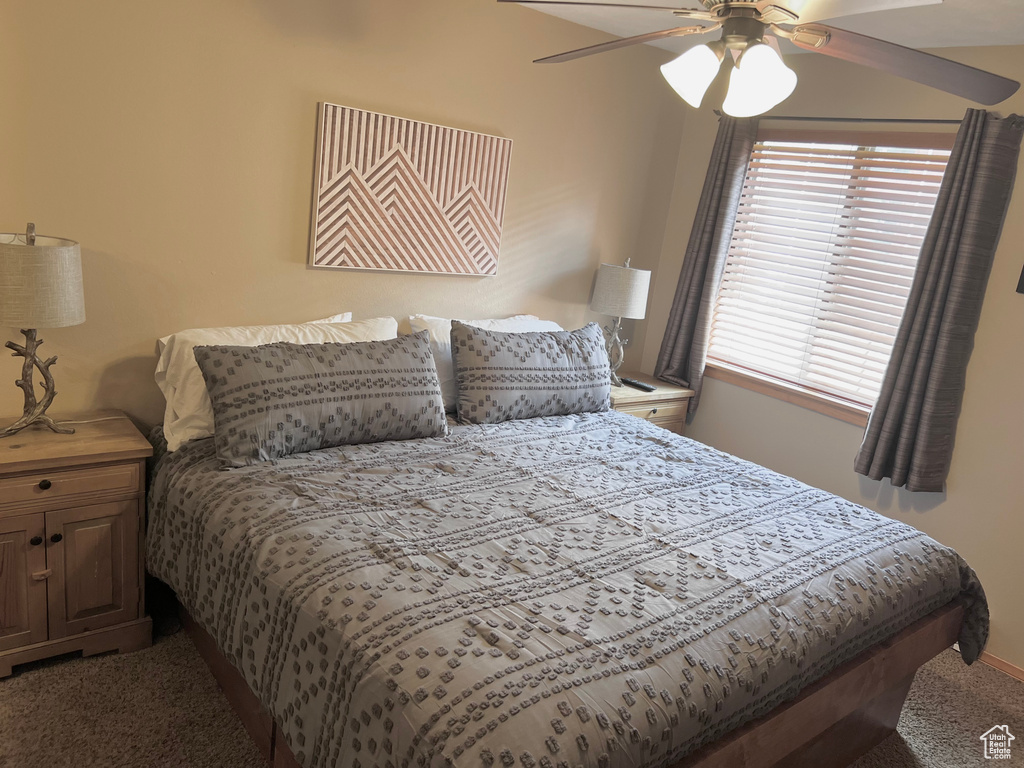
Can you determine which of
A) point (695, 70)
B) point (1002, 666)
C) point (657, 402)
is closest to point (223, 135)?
point (695, 70)

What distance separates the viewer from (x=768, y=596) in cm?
180

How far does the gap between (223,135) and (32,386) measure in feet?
3.40

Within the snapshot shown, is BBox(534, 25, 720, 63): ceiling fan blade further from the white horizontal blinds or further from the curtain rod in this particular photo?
the white horizontal blinds

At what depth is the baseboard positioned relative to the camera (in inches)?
113

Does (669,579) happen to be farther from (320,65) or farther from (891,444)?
(320,65)

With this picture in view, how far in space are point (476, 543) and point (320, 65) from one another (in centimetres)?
188

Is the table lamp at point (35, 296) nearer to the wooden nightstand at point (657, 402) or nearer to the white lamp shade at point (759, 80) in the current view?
the white lamp shade at point (759, 80)

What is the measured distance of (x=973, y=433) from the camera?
117 inches

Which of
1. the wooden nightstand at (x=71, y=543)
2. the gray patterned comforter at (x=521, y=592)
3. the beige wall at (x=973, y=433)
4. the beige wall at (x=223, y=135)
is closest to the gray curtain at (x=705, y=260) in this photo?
the beige wall at (x=973, y=433)

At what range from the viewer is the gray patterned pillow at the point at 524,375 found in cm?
288

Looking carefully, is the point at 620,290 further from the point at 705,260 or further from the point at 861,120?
the point at 861,120

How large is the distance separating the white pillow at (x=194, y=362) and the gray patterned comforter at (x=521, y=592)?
11 centimetres

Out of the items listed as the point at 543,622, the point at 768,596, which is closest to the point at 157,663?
the point at 543,622

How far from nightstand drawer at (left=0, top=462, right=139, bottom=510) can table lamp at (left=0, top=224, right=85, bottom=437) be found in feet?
0.64
